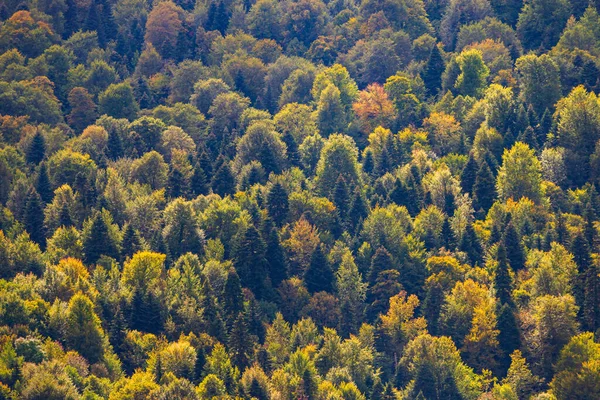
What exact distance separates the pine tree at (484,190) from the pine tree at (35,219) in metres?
59.7

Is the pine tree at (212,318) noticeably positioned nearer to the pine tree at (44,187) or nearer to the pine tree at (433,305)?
the pine tree at (433,305)

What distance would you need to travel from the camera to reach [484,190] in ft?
609

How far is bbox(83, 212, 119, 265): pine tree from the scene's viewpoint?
165 metres

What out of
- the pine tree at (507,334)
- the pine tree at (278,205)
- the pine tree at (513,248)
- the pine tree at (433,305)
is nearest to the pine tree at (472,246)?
the pine tree at (513,248)

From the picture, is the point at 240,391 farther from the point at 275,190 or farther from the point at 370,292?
the point at 275,190

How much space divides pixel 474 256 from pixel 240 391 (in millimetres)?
46591

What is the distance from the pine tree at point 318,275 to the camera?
16900cm

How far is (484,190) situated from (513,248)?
841 inches

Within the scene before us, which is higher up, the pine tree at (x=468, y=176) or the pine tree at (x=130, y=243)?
the pine tree at (x=468, y=176)

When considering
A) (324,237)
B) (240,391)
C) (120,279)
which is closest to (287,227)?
(324,237)

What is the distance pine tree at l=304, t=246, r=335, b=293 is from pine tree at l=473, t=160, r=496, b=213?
26.5 meters

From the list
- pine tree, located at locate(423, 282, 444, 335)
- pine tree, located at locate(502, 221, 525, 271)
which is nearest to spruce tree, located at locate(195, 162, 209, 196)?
pine tree, located at locate(423, 282, 444, 335)

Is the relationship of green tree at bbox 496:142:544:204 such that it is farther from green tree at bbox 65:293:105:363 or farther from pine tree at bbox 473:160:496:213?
green tree at bbox 65:293:105:363

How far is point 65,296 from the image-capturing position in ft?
490
